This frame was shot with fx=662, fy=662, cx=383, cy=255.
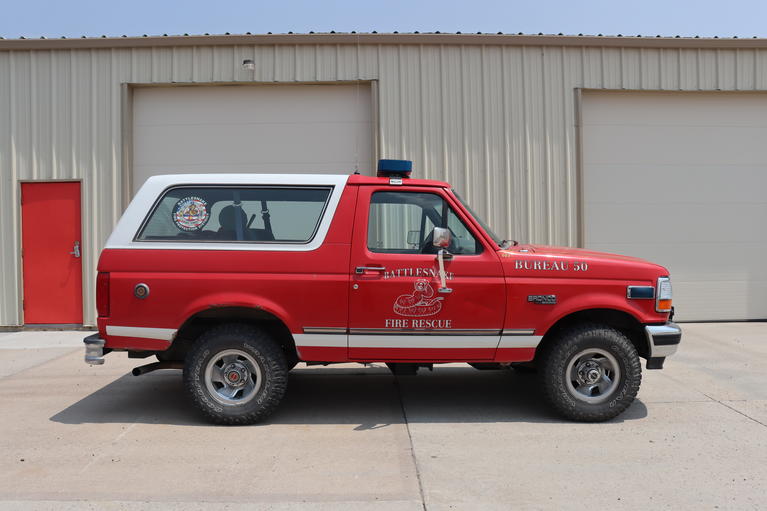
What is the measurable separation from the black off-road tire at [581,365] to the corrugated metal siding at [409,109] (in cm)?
512

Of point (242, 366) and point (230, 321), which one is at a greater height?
point (230, 321)

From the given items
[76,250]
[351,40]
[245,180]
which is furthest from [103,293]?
[351,40]

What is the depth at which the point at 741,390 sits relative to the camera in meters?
6.57

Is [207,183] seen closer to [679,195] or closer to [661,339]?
[661,339]

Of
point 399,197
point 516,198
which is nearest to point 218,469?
point 399,197

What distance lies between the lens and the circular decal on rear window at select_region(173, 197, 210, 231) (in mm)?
5488

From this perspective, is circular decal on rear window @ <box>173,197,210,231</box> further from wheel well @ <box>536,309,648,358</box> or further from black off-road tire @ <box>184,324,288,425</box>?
wheel well @ <box>536,309,648,358</box>

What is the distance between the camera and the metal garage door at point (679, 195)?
35.0 feet

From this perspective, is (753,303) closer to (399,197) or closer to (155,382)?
(399,197)

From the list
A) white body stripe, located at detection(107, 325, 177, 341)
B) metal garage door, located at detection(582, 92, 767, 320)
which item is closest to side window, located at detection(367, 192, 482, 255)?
white body stripe, located at detection(107, 325, 177, 341)

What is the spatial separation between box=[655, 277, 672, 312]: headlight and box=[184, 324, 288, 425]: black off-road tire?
3.13 metres

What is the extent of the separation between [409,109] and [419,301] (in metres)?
5.66

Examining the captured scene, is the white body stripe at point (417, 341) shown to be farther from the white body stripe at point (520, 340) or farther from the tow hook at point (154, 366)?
the tow hook at point (154, 366)

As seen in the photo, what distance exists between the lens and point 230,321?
5.55 metres
